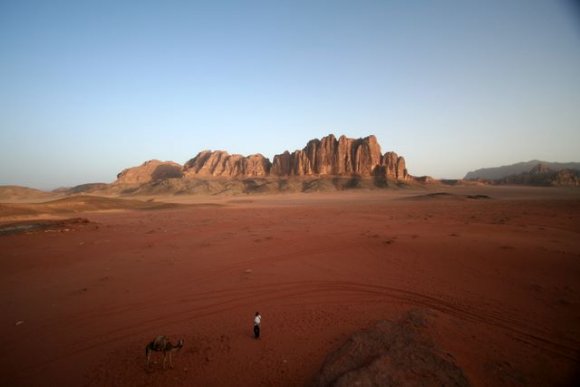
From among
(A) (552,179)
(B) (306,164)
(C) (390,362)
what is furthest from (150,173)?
(A) (552,179)

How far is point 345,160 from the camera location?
11844cm

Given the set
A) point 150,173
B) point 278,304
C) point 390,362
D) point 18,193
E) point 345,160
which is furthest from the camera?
point 150,173

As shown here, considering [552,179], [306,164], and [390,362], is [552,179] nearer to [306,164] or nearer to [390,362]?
[306,164]

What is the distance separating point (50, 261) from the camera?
1526cm

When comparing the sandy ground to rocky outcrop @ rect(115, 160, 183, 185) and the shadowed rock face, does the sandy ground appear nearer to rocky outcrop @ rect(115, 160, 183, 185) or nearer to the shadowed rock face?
the shadowed rock face

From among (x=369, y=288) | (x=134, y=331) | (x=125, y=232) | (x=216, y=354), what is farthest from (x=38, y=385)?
(x=125, y=232)

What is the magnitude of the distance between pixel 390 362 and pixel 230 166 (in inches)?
5221

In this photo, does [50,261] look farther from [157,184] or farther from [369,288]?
[157,184]

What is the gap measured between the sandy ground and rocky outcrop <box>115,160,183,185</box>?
125 meters

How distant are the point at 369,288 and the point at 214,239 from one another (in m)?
12.5

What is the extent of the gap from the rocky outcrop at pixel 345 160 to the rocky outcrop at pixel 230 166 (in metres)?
11.6

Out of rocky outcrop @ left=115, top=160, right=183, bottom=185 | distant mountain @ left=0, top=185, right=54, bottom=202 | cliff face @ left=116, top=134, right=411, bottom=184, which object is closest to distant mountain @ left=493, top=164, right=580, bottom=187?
cliff face @ left=116, top=134, right=411, bottom=184

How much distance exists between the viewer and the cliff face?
115 metres

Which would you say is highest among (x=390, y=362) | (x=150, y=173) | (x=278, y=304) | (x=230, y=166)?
(x=230, y=166)
